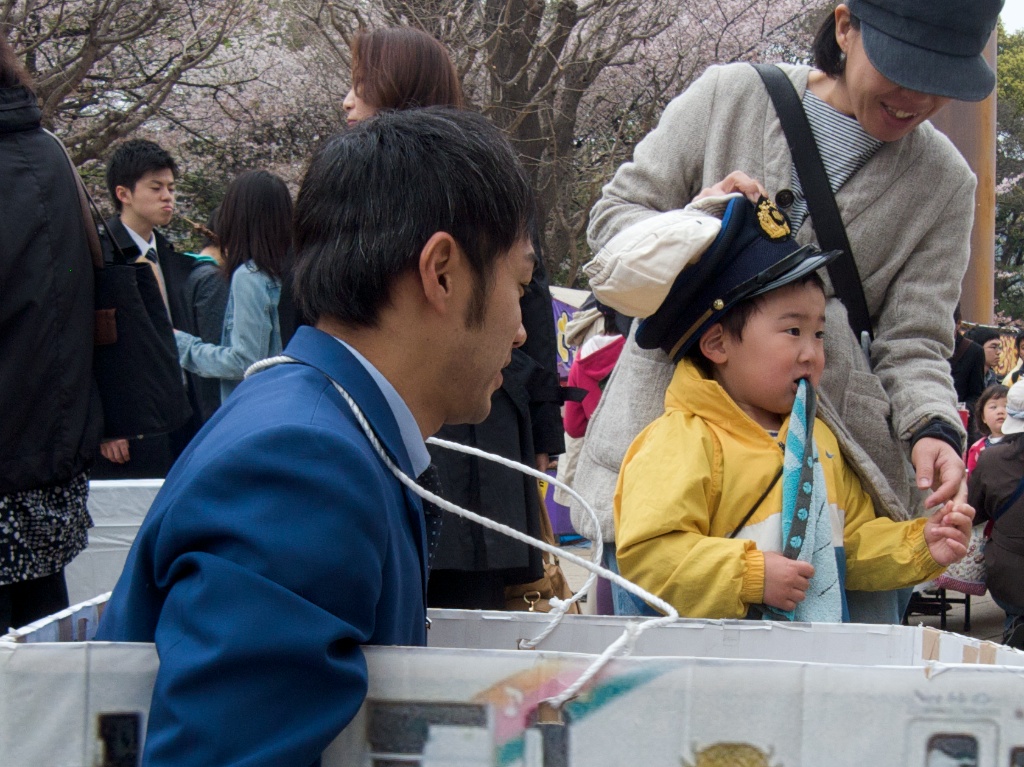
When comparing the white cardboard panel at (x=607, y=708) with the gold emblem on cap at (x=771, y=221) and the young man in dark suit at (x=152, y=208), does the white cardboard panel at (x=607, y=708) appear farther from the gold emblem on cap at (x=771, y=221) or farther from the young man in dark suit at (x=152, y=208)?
the young man in dark suit at (x=152, y=208)

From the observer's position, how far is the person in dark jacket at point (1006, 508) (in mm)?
4871

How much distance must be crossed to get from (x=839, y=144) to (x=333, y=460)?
5.19 feet

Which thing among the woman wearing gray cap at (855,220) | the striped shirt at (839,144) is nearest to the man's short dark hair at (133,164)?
the woman wearing gray cap at (855,220)

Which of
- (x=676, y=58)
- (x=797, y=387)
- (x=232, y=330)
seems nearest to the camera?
(x=797, y=387)

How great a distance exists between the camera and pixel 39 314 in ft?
8.21

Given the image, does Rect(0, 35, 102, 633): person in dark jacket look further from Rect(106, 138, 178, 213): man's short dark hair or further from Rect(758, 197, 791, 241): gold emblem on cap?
Rect(106, 138, 178, 213): man's short dark hair

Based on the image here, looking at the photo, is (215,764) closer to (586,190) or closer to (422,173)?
(422,173)

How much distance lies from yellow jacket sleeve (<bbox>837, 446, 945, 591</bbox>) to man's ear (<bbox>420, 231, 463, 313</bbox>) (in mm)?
1177

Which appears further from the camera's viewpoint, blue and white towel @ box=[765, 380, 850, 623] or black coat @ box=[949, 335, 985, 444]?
black coat @ box=[949, 335, 985, 444]

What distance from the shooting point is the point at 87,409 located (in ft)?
8.50

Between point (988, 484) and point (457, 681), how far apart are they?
4.59 meters

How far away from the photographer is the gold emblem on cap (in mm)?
2170

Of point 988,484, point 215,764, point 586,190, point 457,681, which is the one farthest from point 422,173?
point 586,190

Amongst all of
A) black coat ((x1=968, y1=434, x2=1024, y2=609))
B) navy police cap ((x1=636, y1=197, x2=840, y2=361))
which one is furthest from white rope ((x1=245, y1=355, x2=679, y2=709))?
black coat ((x1=968, y1=434, x2=1024, y2=609))
